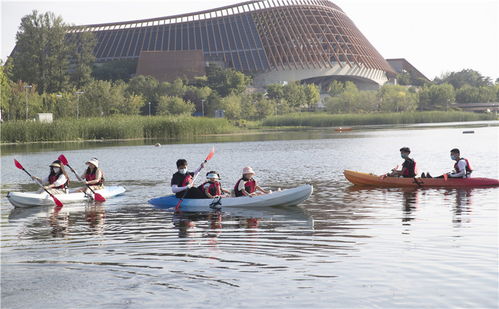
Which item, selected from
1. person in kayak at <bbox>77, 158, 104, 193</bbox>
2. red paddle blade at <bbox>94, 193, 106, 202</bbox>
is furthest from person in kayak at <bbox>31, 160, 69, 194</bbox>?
red paddle blade at <bbox>94, 193, 106, 202</bbox>

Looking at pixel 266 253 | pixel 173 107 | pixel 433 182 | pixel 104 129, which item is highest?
pixel 173 107

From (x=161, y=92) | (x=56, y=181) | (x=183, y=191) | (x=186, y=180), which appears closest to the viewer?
(x=183, y=191)

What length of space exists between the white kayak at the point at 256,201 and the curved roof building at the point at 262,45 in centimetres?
9997

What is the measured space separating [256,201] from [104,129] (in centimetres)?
4148

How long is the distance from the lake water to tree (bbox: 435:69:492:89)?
430 feet

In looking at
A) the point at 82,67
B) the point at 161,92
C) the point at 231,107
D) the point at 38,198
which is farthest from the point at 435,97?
the point at 38,198

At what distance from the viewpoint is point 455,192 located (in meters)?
20.5

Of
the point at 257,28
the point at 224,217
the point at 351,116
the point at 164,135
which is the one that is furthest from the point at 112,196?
the point at 257,28

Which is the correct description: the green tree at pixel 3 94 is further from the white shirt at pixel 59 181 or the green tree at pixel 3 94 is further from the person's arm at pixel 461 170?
the person's arm at pixel 461 170

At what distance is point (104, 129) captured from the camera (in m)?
56.9

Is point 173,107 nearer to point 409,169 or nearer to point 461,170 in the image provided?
point 409,169

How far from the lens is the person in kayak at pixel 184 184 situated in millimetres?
17891

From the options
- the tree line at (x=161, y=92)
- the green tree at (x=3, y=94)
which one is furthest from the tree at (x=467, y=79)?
the green tree at (x=3, y=94)

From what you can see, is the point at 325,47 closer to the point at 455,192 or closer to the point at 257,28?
the point at 257,28
